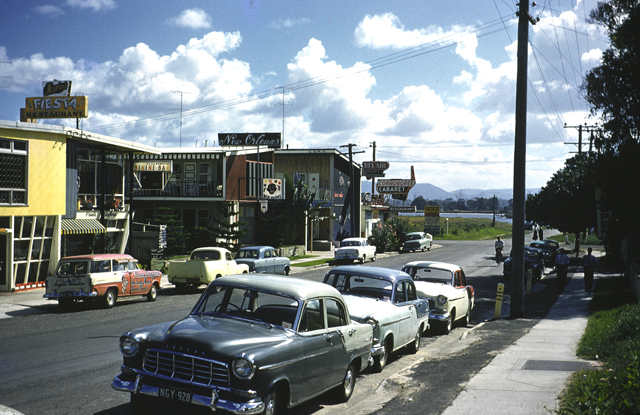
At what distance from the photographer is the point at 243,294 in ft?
24.7

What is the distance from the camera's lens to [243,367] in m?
6.02

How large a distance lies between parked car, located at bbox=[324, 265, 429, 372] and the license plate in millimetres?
4435

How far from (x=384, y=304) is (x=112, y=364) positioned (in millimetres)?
5032

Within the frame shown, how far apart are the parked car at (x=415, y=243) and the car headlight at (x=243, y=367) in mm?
45147

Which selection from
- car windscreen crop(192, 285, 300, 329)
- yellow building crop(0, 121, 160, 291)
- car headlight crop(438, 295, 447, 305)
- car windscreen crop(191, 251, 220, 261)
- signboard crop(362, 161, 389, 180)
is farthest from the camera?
signboard crop(362, 161, 389, 180)

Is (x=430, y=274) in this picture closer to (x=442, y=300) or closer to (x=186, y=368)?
(x=442, y=300)

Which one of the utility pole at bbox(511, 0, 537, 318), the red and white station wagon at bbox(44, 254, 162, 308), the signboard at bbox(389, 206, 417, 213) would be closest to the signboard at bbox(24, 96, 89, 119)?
the red and white station wagon at bbox(44, 254, 162, 308)

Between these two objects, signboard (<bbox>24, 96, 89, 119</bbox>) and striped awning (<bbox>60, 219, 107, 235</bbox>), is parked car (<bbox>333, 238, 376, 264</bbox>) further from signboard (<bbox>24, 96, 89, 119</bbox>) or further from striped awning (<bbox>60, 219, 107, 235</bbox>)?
signboard (<bbox>24, 96, 89, 119</bbox>)

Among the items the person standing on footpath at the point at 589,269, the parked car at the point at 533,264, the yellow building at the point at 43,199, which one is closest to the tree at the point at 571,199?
the parked car at the point at 533,264

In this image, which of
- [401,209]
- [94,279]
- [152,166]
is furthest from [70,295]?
[401,209]

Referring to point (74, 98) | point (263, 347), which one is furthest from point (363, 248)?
point (263, 347)

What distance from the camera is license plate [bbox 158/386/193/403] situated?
602 centimetres

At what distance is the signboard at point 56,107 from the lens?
29266mm

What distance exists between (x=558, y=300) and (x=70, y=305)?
1719 cm
